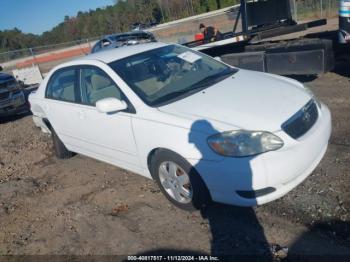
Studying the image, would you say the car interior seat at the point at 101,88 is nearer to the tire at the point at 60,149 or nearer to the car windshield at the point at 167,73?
the car windshield at the point at 167,73

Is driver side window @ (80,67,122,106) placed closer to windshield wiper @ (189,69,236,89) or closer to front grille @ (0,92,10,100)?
windshield wiper @ (189,69,236,89)

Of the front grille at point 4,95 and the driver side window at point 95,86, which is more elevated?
the driver side window at point 95,86

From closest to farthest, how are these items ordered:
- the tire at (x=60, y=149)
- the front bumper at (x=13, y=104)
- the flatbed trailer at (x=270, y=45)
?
the tire at (x=60, y=149)
the flatbed trailer at (x=270, y=45)
the front bumper at (x=13, y=104)

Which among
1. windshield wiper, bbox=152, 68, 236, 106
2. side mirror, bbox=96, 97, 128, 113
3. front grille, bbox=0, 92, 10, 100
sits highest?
side mirror, bbox=96, 97, 128, 113

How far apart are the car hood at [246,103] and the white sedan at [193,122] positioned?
0.01 meters

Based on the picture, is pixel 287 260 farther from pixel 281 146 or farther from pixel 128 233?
pixel 128 233

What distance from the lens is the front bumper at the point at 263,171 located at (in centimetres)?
323


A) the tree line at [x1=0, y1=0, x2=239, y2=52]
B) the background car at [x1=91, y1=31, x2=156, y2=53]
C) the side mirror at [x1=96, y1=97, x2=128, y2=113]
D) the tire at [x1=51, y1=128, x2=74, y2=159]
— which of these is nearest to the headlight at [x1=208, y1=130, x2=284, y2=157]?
the side mirror at [x1=96, y1=97, x2=128, y2=113]

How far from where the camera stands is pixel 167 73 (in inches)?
175

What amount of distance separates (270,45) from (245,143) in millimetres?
5286

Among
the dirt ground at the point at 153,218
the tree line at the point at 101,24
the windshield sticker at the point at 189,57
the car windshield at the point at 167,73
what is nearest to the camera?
the dirt ground at the point at 153,218

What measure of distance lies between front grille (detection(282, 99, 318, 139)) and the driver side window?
75.8 inches

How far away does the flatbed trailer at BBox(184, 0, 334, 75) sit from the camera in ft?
22.4

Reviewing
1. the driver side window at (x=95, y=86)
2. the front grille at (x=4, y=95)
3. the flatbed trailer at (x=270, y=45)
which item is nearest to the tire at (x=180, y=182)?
the driver side window at (x=95, y=86)
